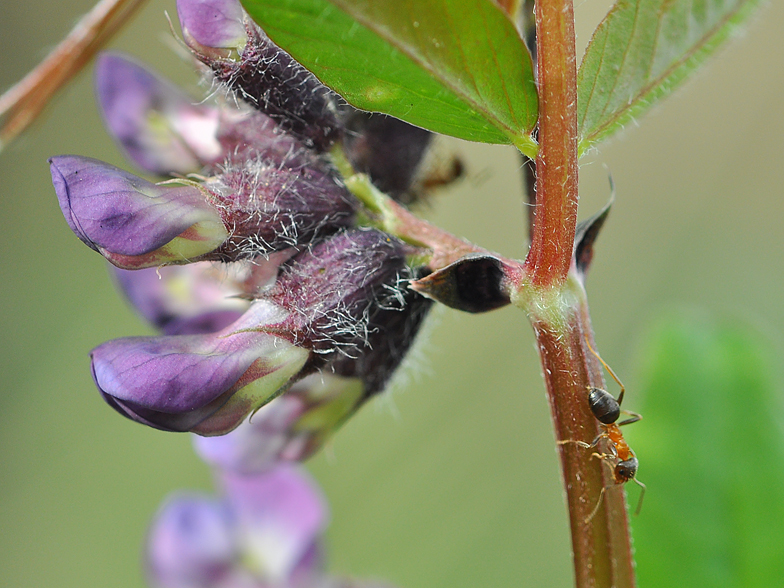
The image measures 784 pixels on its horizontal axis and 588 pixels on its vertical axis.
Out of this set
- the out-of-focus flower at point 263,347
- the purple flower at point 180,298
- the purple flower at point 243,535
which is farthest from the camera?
the purple flower at point 243,535

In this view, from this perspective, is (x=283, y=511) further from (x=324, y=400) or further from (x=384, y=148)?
(x=384, y=148)

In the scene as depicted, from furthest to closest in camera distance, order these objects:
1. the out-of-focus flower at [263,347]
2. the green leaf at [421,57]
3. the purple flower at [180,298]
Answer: the purple flower at [180,298], the out-of-focus flower at [263,347], the green leaf at [421,57]

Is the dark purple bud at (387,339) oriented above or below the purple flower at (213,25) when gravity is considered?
below

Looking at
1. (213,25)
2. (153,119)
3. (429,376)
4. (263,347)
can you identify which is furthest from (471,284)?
(429,376)

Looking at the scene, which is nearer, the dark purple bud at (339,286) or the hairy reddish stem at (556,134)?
the hairy reddish stem at (556,134)

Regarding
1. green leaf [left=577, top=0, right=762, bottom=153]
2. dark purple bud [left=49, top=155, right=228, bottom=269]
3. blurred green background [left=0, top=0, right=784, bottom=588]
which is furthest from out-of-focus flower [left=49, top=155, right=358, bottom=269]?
blurred green background [left=0, top=0, right=784, bottom=588]

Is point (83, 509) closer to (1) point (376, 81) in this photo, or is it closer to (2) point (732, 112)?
(1) point (376, 81)

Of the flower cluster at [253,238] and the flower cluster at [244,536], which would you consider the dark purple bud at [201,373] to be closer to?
the flower cluster at [253,238]

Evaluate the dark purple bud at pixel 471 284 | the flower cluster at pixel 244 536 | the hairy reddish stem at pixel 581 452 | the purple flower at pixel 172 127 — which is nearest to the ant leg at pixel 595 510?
the hairy reddish stem at pixel 581 452
